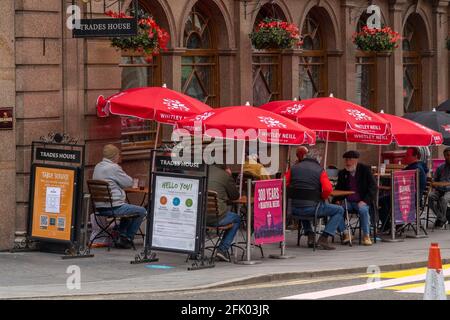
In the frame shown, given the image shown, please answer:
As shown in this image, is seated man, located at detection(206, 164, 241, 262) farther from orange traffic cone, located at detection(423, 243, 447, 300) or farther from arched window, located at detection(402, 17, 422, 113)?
arched window, located at detection(402, 17, 422, 113)

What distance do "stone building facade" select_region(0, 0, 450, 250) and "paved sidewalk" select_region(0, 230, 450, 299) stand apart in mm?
1889

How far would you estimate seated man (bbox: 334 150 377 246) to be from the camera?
21219 mm

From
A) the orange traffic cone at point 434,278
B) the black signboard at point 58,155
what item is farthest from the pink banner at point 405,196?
the orange traffic cone at point 434,278

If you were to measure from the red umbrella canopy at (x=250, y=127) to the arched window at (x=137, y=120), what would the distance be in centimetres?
381

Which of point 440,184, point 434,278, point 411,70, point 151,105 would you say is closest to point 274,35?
point 440,184

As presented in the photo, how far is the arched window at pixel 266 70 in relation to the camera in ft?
88.7

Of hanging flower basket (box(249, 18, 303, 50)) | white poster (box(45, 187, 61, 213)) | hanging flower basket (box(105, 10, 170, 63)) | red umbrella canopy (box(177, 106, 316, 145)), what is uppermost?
hanging flower basket (box(249, 18, 303, 50))

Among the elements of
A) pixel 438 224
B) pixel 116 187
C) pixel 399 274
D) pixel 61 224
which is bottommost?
pixel 399 274

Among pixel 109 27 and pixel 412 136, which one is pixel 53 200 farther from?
pixel 412 136

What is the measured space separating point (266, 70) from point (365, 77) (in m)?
5.21

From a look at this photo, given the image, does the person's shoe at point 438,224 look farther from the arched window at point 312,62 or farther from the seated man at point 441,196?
the arched window at point 312,62

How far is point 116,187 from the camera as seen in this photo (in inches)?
764

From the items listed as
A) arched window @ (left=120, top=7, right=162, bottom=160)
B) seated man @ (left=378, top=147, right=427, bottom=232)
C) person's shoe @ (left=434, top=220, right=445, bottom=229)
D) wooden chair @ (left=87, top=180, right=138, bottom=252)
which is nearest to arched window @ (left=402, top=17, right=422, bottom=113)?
person's shoe @ (left=434, top=220, right=445, bottom=229)
